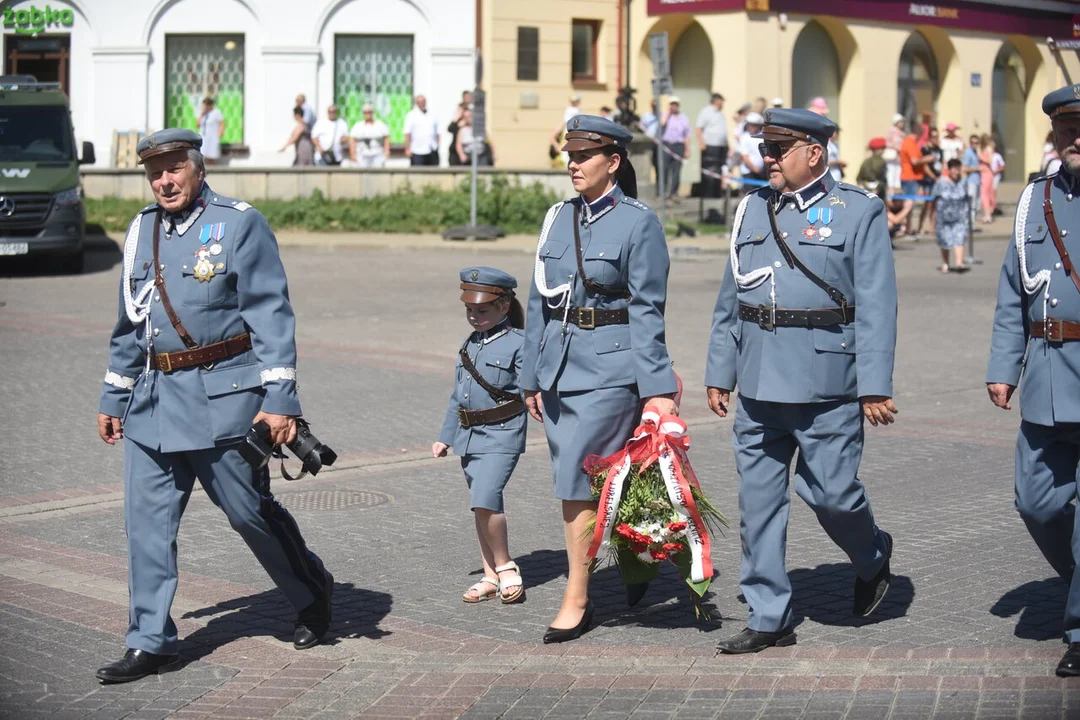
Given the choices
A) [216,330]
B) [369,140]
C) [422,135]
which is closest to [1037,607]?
[216,330]

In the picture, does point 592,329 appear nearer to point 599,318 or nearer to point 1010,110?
point 599,318

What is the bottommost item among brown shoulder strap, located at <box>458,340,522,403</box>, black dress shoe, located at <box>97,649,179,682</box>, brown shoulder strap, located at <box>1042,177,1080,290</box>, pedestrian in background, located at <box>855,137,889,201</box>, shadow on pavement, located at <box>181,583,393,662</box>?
shadow on pavement, located at <box>181,583,393,662</box>

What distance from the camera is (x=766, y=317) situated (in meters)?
5.86

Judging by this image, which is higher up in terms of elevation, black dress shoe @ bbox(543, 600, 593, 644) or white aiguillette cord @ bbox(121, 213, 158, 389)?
white aiguillette cord @ bbox(121, 213, 158, 389)

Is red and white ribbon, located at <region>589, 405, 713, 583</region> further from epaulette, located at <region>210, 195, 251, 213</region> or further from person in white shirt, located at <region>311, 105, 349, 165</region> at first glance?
person in white shirt, located at <region>311, 105, 349, 165</region>

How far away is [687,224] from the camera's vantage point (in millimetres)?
28547

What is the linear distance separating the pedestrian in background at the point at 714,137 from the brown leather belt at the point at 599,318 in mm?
23863

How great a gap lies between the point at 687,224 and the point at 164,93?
39.3 feet

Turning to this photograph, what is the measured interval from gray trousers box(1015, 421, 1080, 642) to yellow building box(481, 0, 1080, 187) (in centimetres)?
2757

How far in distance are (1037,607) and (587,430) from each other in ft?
6.40

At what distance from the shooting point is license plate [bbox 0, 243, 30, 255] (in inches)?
824

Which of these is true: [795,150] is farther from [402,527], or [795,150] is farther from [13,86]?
[13,86]

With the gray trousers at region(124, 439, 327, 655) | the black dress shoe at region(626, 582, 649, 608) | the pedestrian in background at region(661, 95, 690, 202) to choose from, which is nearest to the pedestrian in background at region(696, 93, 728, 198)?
the pedestrian in background at region(661, 95, 690, 202)

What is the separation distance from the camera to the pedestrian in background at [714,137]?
29.7 m
